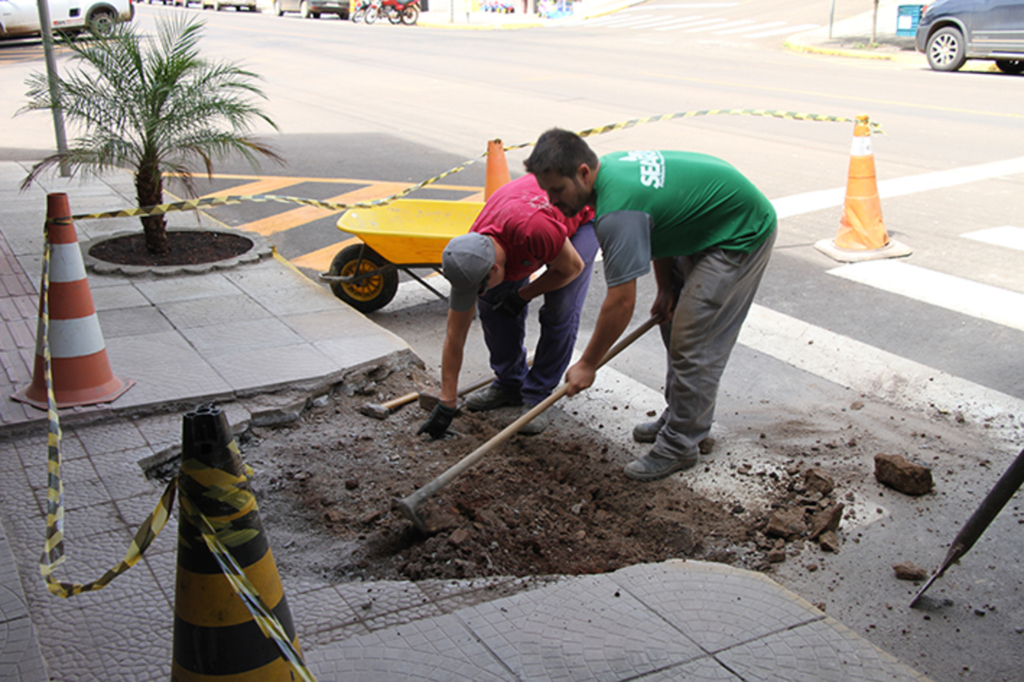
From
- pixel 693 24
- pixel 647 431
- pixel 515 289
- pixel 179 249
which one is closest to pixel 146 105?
pixel 179 249

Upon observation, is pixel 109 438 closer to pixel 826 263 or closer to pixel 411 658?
pixel 411 658

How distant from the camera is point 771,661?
2.66 m

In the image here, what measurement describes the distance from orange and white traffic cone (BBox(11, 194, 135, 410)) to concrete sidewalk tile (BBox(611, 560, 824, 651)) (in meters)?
2.76

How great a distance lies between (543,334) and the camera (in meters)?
4.68

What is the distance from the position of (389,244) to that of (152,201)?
236 cm

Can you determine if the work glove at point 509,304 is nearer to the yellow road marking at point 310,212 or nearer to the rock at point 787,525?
the rock at point 787,525

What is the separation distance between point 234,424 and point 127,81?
3.60 metres

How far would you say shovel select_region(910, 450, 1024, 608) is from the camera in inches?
111

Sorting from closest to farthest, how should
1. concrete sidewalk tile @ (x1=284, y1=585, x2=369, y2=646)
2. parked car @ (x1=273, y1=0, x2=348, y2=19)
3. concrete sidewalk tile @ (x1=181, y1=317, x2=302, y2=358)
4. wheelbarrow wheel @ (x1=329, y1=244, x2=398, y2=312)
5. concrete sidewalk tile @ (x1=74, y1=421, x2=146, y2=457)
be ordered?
1. concrete sidewalk tile @ (x1=284, y1=585, x2=369, y2=646)
2. concrete sidewalk tile @ (x1=74, y1=421, x2=146, y2=457)
3. concrete sidewalk tile @ (x1=181, y1=317, x2=302, y2=358)
4. wheelbarrow wheel @ (x1=329, y1=244, x2=398, y2=312)
5. parked car @ (x1=273, y1=0, x2=348, y2=19)

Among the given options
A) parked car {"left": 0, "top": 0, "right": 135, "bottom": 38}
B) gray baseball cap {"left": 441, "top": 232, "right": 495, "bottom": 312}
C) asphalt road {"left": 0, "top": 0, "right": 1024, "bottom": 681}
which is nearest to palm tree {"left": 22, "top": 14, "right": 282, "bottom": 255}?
asphalt road {"left": 0, "top": 0, "right": 1024, "bottom": 681}

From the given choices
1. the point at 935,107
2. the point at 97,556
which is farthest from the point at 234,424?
the point at 935,107

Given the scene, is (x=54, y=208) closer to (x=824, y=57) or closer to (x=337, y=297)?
(x=337, y=297)

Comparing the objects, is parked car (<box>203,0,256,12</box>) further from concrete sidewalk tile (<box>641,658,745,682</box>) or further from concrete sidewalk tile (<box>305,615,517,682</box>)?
concrete sidewalk tile (<box>641,658,745,682</box>)

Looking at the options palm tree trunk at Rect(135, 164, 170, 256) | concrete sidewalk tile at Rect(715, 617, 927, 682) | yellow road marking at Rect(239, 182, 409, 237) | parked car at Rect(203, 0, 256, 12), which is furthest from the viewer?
parked car at Rect(203, 0, 256, 12)
